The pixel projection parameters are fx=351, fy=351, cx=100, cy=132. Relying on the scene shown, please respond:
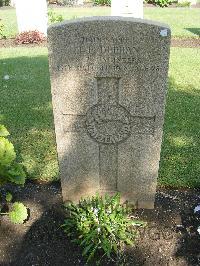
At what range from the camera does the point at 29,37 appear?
38.1 ft

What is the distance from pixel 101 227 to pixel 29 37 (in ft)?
31.6

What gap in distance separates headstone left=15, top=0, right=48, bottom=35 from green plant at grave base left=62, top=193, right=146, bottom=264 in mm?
9293

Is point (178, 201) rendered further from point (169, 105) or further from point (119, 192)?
point (169, 105)

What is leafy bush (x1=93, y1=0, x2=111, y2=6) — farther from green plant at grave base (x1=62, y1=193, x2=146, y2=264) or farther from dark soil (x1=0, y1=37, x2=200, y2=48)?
green plant at grave base (x1=62, y1=193, x2=146, y2=264)

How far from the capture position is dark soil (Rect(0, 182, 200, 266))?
317 centimetres

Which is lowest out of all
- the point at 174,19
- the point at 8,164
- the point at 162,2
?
the point at 174,19

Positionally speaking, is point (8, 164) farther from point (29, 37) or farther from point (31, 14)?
point (31, 14)

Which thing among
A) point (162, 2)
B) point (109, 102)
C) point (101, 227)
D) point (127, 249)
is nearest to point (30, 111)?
point (109, 102)

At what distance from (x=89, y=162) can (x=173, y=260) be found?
3.91 ft

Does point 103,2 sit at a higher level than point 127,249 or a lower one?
higher

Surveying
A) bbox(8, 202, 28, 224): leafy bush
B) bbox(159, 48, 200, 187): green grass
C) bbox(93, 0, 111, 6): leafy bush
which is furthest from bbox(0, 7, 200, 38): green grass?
bbox(8, 202, 28, 224): leafy bush

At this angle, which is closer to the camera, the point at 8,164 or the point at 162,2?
the point at 8,164

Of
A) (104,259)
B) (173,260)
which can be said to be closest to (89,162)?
(104,259)

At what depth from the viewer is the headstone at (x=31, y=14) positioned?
36.9 feet
